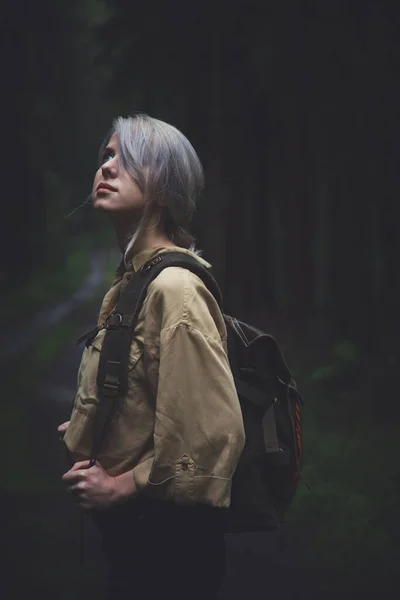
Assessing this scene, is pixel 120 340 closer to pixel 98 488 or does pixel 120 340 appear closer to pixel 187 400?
pixel 187 400

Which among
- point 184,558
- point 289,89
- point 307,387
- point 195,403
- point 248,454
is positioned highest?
point 289,89

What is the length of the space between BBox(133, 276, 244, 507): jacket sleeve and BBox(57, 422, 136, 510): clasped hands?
7 cm

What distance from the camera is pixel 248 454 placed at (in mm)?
1453

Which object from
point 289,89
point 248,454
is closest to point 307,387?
point 289,89

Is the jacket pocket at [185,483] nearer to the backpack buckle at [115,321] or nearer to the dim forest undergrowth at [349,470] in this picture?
the backpack buckle at [115,321]

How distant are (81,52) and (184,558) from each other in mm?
2804

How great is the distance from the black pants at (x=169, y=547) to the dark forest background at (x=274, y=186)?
186 centimetres

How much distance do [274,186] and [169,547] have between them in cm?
348

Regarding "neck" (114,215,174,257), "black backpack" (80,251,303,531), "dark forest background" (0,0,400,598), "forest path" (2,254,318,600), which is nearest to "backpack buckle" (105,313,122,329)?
"black backpack" (80,251,303,531)

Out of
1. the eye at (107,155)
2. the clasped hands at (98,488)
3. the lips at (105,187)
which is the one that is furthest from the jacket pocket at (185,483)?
the eye at (107,155)

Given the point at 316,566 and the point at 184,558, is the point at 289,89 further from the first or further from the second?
the point at 184,558

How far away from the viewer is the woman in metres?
1.30

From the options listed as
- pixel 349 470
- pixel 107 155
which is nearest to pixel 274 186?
pixel 349 470

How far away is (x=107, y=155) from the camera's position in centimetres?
161
